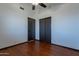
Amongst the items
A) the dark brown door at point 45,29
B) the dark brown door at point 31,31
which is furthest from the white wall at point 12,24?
the dark brown door at point 45,29

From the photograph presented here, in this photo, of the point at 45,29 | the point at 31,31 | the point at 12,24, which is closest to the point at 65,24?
the point at 45,29

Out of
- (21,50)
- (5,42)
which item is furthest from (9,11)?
(21,50)

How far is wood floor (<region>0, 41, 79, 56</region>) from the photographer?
1797 mm

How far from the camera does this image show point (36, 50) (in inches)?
75.4

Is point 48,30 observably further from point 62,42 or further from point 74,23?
point 74,23

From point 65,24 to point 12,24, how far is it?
1.10 meters

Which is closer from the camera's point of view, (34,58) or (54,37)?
(34,58)

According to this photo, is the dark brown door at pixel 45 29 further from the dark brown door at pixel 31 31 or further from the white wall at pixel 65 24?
the dark brown door at pixel 31 31

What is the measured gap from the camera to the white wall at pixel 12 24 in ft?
5.89

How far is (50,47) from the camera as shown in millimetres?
1952

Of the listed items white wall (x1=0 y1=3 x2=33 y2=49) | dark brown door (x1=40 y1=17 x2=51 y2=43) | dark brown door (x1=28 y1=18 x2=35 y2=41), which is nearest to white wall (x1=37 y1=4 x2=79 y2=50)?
dark brown door (x1=40 y1=17 x2=51 y2=43)

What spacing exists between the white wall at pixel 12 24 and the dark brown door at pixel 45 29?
34 centimetres

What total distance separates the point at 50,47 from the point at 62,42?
0.91ft

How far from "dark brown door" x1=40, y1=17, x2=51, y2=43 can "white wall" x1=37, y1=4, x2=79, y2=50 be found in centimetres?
7
